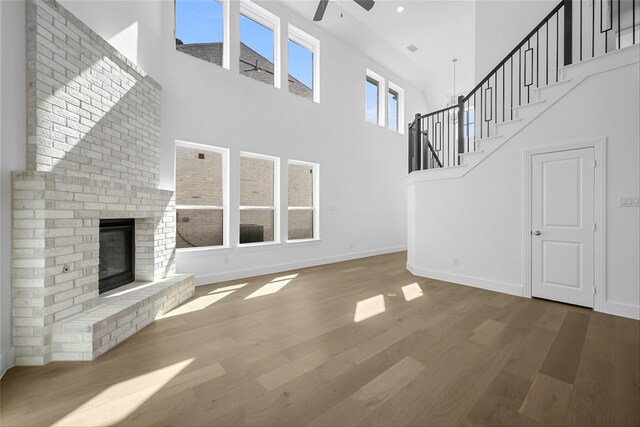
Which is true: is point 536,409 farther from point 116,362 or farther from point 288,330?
point 116,362

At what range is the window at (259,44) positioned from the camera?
17.7 feet

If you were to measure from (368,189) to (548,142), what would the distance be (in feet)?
14.5

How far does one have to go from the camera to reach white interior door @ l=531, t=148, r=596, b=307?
11.5 ft

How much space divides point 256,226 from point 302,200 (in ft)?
4.39

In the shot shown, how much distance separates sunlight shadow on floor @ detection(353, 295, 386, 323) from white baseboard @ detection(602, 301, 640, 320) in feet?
8.71

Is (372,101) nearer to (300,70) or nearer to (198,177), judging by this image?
(300,70)

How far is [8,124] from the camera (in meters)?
2.13

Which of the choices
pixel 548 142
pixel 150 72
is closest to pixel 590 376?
pixel 548 142

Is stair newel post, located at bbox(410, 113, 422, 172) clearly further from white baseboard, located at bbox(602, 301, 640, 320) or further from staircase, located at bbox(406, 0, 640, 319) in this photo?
white baseboard, located at bbox(602, 301, 640, 320)

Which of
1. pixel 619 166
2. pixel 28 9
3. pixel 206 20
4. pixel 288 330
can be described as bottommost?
pixel 288 330

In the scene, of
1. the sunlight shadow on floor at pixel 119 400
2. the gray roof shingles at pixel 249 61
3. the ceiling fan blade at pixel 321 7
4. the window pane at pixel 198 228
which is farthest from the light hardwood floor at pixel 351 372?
the ceiling fan blade at pixel 321 7

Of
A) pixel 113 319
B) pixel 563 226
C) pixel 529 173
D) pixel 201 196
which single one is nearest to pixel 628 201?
pixel 563 226

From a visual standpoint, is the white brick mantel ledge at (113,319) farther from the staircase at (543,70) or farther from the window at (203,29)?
the staircase at (543,70)

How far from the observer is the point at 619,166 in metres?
3.28
